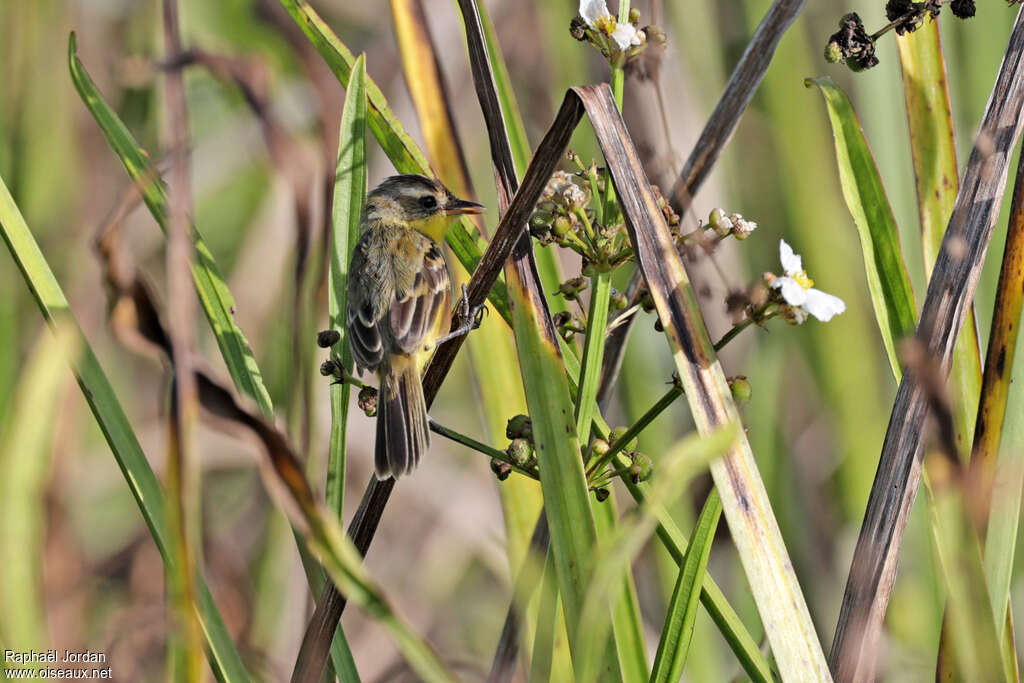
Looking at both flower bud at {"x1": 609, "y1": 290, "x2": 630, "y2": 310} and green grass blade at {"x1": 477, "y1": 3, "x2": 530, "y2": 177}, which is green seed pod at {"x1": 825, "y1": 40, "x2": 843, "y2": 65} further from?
green grass blade at {"x1": 477, "y1": 3, "x2": 530, "y2": 177}

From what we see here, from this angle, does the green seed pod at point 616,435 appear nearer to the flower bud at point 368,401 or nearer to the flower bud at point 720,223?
the flower bud at point 720,223

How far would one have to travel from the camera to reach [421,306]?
251cm

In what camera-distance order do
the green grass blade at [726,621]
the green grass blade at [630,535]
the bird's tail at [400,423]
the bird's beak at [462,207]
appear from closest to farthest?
the green grass blade at [630,535] < the green grass blade at [726,621] < the bird's tail at [400,423] < the bird's beak at [462,207]

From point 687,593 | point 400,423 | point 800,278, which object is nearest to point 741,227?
point 800,278

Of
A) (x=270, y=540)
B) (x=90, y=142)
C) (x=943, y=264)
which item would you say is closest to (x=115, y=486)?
(x=270, y=540)

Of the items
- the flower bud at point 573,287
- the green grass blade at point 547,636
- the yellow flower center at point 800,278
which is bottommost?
the green grass blade at point 547,636

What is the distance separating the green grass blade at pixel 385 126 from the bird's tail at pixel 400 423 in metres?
0.30

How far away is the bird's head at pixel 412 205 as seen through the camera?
7.89 feet

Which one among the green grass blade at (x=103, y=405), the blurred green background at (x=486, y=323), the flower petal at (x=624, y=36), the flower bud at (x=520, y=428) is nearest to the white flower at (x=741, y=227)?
the flower petal at (x=624, y=36)

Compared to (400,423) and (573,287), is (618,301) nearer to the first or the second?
(573,287)

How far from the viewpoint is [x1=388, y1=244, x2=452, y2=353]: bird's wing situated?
2432 millimetres

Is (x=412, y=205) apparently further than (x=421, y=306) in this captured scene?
Yes

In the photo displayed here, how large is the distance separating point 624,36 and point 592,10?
0.10 m

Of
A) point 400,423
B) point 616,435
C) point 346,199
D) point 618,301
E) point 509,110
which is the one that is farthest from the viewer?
point 400,423
